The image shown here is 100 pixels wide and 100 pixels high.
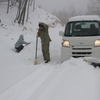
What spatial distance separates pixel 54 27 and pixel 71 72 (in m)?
15.5

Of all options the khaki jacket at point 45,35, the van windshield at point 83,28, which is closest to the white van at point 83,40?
the van windshield at point 83,28

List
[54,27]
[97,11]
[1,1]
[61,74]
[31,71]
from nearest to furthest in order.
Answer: [61,74]
[31,71]
[1,1]
[54,27]
[97,11]

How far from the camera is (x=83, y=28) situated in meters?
5.89

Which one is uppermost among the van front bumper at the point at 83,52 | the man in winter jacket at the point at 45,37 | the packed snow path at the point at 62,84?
the man in winter jacket at the point at 45,37

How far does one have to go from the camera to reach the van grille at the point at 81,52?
5254 mm

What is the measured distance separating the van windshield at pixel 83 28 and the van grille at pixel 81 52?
630 mm

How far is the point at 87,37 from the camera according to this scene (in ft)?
17.2

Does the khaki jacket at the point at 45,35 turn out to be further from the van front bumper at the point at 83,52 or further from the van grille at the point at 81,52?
the van grille at the point at 81,52

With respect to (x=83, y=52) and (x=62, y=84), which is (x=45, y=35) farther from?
(x=62, y=84)

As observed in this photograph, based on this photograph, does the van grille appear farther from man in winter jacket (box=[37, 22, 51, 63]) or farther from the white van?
man in winter jacket (box=[37, 22, 51, 63])

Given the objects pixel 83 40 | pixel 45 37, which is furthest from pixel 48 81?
pixel 45 37

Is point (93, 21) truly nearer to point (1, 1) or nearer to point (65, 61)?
point (65, 61)

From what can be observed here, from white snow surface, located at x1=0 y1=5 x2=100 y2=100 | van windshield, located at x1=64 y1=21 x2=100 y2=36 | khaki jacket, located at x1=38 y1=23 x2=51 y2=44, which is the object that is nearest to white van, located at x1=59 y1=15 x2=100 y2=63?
van windshield, located at x1=64 y1=21 x2=100 y2=36

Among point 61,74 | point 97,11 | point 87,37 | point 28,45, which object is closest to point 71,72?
point 61,74
